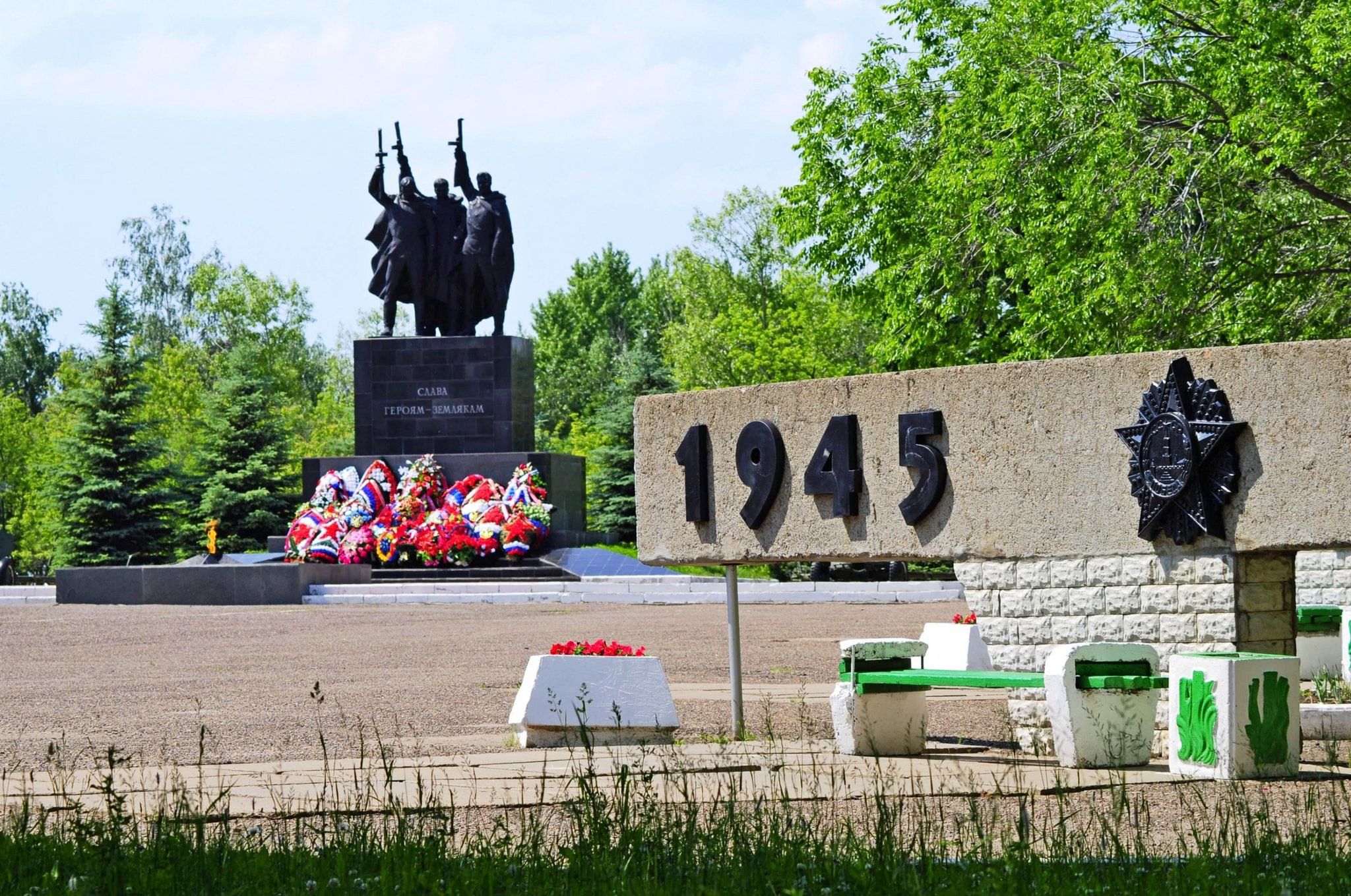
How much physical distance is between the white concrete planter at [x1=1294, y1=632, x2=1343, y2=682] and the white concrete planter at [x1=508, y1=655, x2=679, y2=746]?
6.40 m

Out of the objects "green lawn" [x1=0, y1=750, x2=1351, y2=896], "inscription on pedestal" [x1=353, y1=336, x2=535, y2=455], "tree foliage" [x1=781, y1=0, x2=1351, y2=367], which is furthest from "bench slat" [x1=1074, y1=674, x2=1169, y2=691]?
"inscription on pedestal" [x1=353, y1=336, x2=535, y2=455]

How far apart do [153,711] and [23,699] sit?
5.90ft

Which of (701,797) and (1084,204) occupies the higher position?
(1084,204)

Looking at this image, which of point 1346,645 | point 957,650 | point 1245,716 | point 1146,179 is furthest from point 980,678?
point 1146,179

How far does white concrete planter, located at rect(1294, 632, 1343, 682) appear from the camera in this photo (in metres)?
14.0

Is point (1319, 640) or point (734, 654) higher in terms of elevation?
point (734, 654)

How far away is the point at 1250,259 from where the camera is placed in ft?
61.6

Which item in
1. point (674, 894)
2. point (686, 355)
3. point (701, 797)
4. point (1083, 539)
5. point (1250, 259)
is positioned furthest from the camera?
point (686, 355)

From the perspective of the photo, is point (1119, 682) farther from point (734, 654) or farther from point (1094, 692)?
point (734, 654)

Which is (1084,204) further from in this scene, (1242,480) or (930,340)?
(1242,480)

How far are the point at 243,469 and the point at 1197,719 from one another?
4124cm

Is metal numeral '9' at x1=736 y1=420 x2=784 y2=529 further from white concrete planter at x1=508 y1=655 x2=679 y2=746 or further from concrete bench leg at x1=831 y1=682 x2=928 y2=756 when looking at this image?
concrete bench leg at x1=831 y1=682 x2=928 y2=756

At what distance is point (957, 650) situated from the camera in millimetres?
14109

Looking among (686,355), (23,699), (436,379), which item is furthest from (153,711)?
(686,355)
